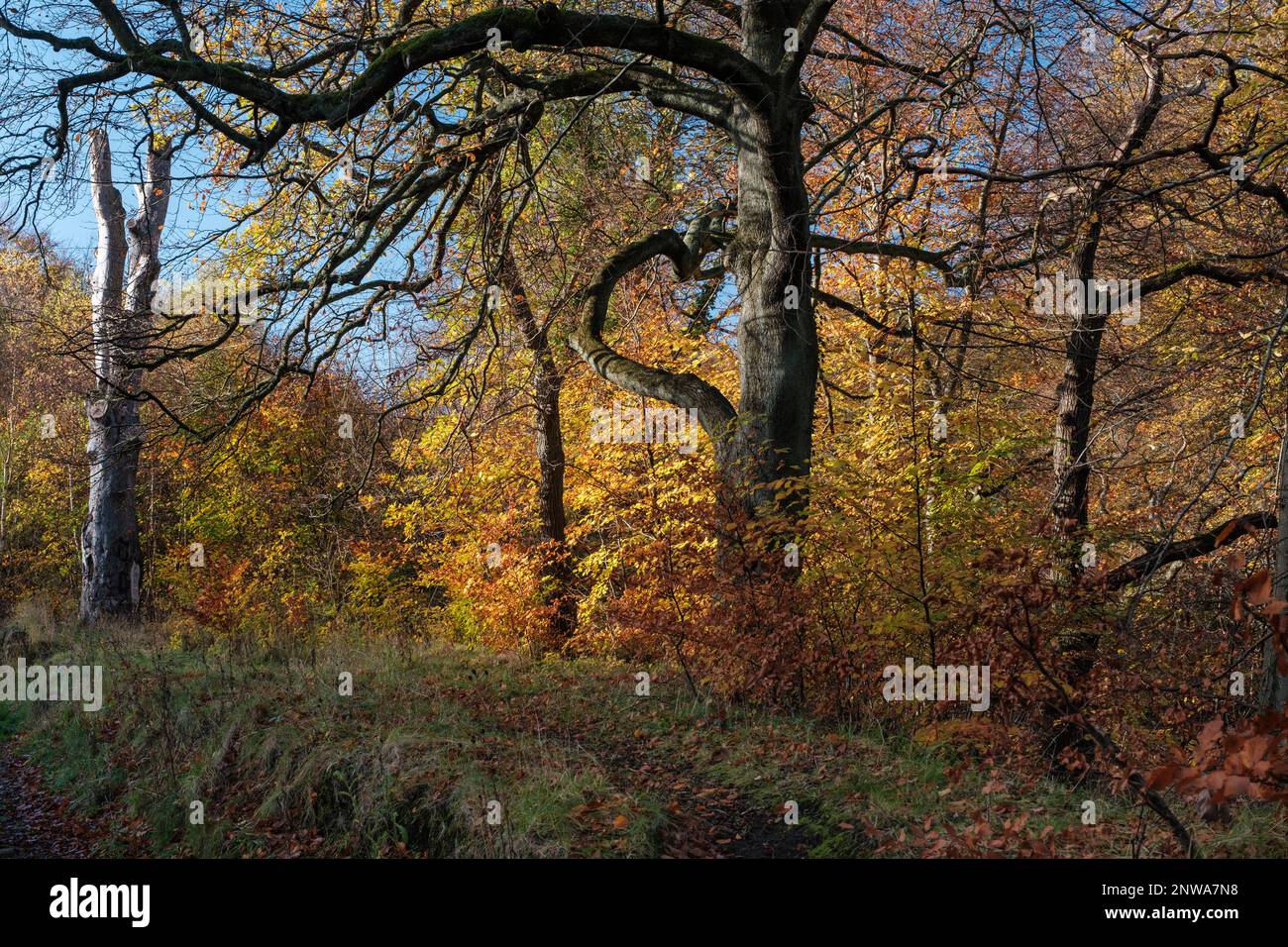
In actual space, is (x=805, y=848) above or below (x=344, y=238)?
below

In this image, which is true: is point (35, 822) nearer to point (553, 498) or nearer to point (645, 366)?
point (645, 366)

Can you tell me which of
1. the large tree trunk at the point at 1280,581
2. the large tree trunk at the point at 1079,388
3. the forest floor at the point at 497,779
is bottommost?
the forest floor at the point at 497,779

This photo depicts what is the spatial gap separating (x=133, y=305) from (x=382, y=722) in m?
10.5

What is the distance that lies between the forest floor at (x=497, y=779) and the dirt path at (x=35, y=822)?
0.02m

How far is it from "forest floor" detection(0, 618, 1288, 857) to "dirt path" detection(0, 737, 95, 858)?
0.02 m

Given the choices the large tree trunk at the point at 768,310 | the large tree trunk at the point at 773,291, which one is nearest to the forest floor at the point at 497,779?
the large tree trunk at the point at 768,310

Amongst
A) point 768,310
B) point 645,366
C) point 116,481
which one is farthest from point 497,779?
point 116,481

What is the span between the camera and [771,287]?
9.05m

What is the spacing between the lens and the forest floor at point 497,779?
5219 millimetres

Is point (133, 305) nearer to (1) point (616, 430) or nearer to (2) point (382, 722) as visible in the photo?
(1) point (616, 430)

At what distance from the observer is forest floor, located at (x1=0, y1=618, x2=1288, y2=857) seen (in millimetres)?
5219

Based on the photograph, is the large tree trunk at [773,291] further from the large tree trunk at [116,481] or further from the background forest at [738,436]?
the large tree trunk at [116,481]

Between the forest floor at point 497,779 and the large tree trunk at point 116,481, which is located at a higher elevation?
the large tree trunk at point 116,481
